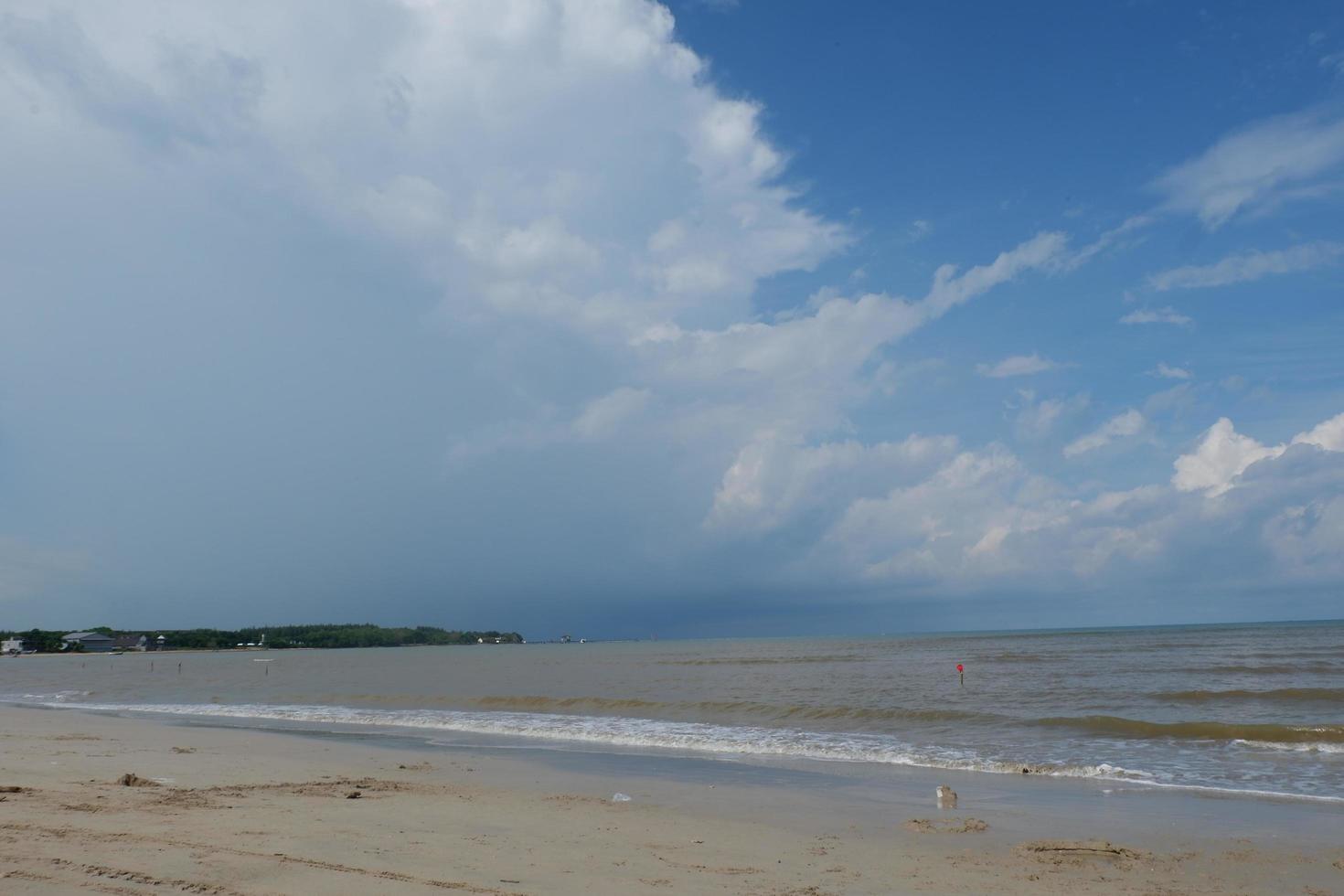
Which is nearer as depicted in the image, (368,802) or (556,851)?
(556,851)

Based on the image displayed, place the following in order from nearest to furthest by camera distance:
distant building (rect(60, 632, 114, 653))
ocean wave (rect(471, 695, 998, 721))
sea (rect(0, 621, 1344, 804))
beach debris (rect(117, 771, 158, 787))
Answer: beach debris (rect(117, 771, 158, 787)), sea (rect(0, 621, 1344, 804)), ocean wave (rect(471, 695, 998, 721)), distant building (rect(60, 632, 114, 653))

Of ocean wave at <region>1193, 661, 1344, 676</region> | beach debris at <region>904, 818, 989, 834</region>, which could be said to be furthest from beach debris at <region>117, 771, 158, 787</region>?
ocean wave at <region>1193, 661, 1344, 676</region>

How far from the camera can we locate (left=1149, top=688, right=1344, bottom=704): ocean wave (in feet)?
97.9

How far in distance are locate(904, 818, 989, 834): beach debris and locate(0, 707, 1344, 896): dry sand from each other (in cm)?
5

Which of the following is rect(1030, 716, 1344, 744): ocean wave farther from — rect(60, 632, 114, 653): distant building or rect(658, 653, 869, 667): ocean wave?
rect(60, 632, 114, 653): distant building

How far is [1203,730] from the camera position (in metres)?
22.6

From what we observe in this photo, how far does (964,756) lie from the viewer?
63.7 ft

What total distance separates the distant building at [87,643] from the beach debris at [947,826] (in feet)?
750

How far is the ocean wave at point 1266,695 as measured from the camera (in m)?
29.8

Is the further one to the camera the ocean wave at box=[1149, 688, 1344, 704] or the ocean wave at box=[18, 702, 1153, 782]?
the ocean wave at box=[1149, 688, 1344, 704]

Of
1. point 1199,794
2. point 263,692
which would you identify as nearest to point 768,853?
point 1199,794

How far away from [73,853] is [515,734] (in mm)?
19063

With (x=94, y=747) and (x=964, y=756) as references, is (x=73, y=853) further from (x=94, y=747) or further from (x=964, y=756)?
(x=964, y=756)

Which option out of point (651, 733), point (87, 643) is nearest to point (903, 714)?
point (651, 733)
